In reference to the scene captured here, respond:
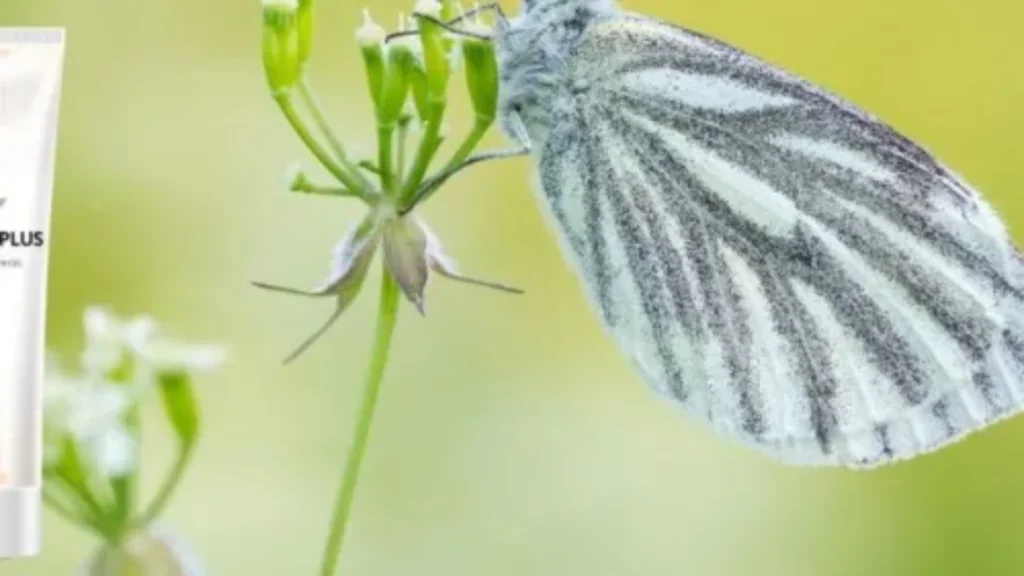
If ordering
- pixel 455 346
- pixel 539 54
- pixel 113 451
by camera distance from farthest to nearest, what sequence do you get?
pixel 455 346, pixel 539 54, pixel 113 451

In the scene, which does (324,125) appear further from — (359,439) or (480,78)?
(359,439)

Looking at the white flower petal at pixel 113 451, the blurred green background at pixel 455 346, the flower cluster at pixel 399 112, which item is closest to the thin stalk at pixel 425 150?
the flower cluster at pixel 399 112

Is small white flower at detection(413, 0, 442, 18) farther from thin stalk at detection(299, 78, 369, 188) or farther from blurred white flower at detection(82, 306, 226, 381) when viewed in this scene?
blurred white flower at detection(82, 306, 226, 381)

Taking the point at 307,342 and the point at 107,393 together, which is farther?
the point at 307,342

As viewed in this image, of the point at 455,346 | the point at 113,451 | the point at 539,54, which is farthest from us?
the point at 455,346

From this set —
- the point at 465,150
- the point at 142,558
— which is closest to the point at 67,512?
the point at 142,558

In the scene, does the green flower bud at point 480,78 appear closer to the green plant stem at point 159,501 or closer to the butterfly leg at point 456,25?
the butterfly leg at point 456,25

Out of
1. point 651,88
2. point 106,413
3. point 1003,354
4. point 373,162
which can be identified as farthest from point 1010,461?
point 106,413
